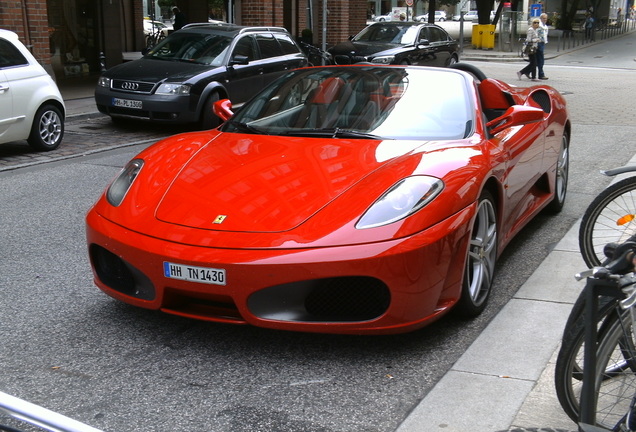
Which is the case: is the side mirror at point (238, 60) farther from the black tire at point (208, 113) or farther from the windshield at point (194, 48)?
the black tire at point (208, 113)

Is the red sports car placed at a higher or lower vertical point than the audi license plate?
higher

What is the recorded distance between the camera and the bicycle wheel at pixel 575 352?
2.61m

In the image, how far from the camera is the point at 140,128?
43.6ft

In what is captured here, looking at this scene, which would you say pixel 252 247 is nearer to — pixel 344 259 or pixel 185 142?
pixel 344 259

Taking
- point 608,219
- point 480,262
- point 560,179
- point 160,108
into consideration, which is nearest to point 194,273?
point 480,262

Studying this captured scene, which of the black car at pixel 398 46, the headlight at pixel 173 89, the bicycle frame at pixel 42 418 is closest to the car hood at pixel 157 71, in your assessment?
the headlight at pixel 173 89

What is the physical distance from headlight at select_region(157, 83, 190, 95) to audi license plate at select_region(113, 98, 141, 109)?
0.37m

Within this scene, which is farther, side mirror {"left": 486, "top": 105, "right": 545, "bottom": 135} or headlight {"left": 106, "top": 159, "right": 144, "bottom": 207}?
side mirror {"left": 486, "top": 105, "right": 545, "bottom": 135}

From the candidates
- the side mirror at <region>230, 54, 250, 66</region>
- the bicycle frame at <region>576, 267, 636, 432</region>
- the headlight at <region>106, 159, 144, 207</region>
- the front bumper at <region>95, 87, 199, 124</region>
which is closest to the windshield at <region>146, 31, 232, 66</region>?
the side mirror at <region>230, 54, 250, 66</region>

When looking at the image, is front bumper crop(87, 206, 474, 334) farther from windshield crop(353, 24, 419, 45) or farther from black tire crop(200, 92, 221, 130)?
windshield crop(353, 24, 419, 45)

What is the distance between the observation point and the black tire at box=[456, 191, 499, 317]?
440cm

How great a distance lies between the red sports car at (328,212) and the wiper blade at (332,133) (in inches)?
0.5

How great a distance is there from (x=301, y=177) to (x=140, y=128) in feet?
31.0

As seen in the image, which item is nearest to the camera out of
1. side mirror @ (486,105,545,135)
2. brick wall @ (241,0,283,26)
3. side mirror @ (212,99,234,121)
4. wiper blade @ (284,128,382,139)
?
wiper blade @ (284,128,382,139)
